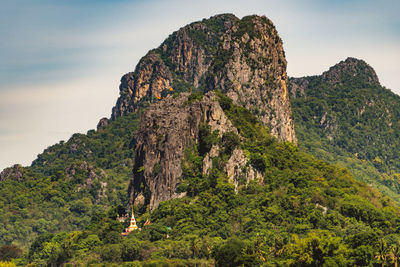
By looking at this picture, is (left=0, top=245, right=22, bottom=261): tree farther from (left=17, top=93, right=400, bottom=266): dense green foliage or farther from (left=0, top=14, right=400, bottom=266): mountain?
(left=17, top=93, right=400, bottom=266): dense green foliage

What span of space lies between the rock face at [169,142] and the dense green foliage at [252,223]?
6.81ft

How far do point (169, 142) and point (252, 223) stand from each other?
31.5 m

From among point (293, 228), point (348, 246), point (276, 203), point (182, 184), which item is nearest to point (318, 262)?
point (348, 246)

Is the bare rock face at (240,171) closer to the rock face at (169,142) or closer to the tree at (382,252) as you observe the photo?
the rock face at (169,142)

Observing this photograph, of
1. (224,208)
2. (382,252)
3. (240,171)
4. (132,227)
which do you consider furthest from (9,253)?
(382,252)

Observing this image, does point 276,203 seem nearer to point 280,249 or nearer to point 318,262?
point 280,249

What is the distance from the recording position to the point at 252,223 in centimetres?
12519

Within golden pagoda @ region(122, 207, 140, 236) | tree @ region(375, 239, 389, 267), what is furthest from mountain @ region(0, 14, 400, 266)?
golden pagoda @ region(122, 207, 140, 236)

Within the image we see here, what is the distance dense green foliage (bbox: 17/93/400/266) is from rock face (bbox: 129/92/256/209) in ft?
6.81

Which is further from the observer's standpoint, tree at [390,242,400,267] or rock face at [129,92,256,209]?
rock face at [129,92,256,209]

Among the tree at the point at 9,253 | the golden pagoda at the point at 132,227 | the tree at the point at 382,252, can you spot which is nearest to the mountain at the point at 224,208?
the tree at the point at 382,252

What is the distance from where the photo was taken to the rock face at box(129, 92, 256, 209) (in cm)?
14650

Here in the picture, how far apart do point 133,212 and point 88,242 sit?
15501 millimetres

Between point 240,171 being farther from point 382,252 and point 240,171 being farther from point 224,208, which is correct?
point 382,252
